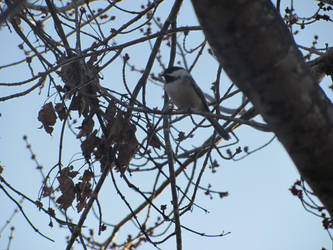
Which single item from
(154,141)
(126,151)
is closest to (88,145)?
(126,151)

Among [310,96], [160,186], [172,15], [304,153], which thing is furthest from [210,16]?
[160,186]

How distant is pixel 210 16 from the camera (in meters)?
1.22

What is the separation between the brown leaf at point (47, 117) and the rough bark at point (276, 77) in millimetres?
1928

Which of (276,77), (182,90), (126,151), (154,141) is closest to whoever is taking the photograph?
(276,77)

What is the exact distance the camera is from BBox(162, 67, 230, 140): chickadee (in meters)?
4.49

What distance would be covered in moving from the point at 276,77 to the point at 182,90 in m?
3.34

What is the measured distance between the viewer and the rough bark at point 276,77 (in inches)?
46.9

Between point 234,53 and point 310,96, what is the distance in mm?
313

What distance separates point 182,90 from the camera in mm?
4539

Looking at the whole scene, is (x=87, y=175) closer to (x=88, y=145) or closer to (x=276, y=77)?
(x=88, y=145)

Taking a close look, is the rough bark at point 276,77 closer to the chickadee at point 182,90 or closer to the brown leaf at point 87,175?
the brown leaf at point 87,175

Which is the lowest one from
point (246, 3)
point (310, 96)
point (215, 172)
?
point (310, 96)

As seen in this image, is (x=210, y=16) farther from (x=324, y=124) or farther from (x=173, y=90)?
(x=173, y=90)

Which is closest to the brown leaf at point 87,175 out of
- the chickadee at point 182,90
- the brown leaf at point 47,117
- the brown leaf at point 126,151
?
the brown leaf at point 126,151
